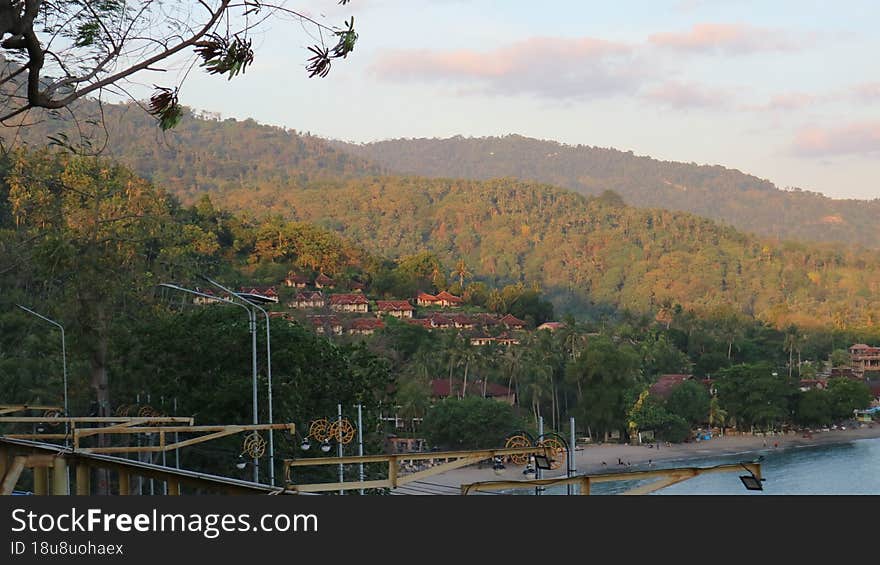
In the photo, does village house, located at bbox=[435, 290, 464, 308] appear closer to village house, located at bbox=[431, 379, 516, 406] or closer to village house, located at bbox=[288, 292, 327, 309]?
village house, located at bbox=[288, 292, 327, 309]

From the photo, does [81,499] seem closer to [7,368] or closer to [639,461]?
[7,368]

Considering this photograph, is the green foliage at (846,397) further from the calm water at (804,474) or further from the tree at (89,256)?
the tree at (89,256)

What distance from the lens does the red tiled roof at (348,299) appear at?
100 metres

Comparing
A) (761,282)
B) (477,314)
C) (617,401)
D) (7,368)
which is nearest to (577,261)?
(761,282)

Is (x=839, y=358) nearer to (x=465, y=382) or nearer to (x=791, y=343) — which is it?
(x=791, y=343)

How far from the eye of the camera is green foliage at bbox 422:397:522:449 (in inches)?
2395

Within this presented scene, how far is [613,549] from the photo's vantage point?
5980mm

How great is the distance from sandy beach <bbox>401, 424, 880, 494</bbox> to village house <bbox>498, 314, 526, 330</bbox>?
30937 millimetres

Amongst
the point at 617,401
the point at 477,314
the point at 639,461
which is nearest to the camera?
the point at 639,461

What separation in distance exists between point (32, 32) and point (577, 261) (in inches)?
7117

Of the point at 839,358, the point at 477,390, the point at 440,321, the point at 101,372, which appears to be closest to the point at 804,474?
the point at 477,390

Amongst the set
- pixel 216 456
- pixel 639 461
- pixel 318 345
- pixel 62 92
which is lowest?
pixel 639 461

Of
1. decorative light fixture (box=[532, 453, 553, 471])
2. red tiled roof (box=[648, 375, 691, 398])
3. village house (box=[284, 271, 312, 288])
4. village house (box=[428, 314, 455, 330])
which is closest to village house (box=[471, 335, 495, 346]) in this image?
village house (box=[428, 314, 455, 330])

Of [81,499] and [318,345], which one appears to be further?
[318,345]
